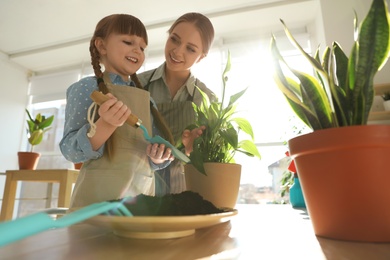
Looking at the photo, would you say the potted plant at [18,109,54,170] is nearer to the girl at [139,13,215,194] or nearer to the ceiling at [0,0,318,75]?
the ceiling at [0,0,318,75]

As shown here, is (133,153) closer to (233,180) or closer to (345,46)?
(233,180)

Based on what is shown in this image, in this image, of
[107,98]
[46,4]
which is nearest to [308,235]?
[107,98]

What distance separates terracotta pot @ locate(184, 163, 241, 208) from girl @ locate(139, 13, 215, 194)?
0.94 ft

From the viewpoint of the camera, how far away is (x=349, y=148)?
31 centimetres

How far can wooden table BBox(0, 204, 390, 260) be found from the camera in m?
0.23

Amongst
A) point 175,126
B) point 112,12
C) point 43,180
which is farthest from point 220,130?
point 112,12

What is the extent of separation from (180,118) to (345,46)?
1.85 m

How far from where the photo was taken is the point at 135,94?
740 mm

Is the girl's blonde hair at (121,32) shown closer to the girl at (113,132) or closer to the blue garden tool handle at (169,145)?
the girl at (113,132)

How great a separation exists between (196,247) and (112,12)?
2.67m

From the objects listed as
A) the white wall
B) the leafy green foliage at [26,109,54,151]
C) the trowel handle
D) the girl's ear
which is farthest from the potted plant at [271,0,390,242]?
the white wall

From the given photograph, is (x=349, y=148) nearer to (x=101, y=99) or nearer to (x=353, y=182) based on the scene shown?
(x=353, y=182)

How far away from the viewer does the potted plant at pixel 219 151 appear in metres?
0.52

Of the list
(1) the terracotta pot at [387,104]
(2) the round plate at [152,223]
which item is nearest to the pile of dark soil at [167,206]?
(2) the round plate at [152,223]
